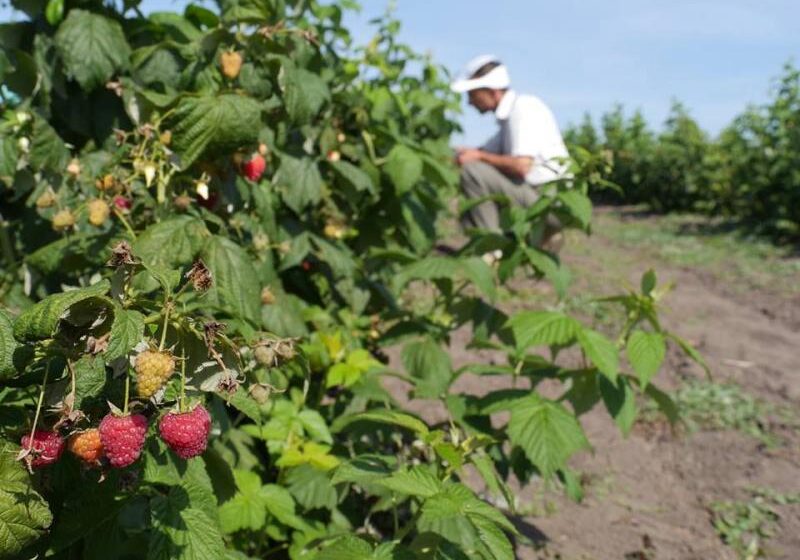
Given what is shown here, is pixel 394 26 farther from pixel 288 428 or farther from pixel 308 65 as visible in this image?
pixel 288 428

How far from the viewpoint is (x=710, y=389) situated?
4.18 m

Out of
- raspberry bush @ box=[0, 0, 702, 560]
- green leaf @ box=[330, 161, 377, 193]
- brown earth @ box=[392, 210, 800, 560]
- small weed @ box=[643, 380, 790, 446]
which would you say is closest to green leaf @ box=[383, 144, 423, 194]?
raspberry bush @ box=[0, 0, 702, 560]

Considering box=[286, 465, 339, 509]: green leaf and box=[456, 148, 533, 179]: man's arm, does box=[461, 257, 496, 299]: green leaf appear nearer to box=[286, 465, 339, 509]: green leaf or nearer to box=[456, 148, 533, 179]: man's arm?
box=[286, 465, 339, 509]: green leaf

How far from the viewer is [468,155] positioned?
4.51 meters

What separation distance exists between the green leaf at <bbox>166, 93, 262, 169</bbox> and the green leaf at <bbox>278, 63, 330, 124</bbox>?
0.35 meters

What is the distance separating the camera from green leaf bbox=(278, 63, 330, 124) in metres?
1.95

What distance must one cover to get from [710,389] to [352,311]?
2330mm

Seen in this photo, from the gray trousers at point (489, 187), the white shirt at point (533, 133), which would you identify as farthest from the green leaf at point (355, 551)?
the white shirt at point (533, 133)

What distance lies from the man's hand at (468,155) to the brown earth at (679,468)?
2.79 ft

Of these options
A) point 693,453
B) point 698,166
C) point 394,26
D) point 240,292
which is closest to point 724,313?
point 693,453

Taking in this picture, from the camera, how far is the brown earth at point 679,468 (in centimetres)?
269

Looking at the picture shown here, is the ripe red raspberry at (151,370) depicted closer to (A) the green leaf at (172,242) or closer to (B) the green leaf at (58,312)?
(B) the green leaf at (58,312)

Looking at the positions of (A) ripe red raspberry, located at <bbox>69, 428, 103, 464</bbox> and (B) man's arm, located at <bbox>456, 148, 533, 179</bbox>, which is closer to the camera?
(A) ripe red raspberry, located at <bbox>69, 428, 103, 464</bbox>

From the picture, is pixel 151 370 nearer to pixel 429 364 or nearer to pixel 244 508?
pixel 244 508
